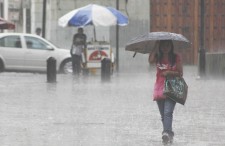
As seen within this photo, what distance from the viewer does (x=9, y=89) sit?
22.0 meters

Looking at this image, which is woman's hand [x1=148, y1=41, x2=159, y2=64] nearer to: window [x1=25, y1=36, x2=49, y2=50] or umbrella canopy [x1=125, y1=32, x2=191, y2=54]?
umbrella canopy [x1=125, y1=32, x2=191, y2=54]

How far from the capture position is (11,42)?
3034 centimetres

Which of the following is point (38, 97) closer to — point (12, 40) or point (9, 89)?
point (9, 89)

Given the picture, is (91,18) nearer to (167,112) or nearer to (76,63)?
(76,63)

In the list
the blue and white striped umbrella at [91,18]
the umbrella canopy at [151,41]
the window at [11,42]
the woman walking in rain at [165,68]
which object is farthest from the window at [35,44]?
the woman walking in rain at [165,68]

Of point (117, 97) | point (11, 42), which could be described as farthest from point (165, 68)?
point (11, 42)

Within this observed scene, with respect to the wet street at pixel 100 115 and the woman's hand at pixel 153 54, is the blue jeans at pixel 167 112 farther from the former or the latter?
the woman's hand at pixel 153 54

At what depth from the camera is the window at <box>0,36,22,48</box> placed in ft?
99.1

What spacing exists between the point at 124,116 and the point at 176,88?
12.1ft

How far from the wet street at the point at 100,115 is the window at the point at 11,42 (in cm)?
620

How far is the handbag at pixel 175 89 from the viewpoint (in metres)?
11.4

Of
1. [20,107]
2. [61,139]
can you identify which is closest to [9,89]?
[20,107]

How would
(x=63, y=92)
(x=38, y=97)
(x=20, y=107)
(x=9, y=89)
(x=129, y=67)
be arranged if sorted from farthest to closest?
(x=129, y=67)
(x=9, y=89)
(x=63, y=92)
(x=38, y=97)
(x=20, y=107)

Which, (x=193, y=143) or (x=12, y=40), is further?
(x=12, y=40)
